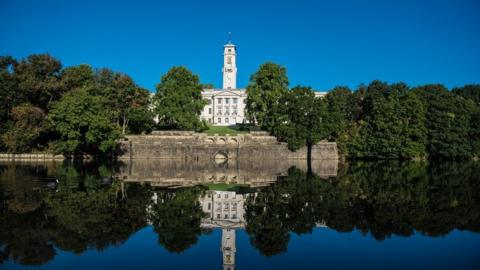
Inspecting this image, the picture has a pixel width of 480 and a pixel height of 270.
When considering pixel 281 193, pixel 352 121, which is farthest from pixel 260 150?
pixel 281 193

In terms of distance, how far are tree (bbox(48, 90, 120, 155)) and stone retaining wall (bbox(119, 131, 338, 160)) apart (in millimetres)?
5402

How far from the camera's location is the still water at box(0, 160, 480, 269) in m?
10.4

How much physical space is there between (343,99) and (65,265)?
2806 inches

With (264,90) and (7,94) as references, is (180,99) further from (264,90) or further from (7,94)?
(7,94)

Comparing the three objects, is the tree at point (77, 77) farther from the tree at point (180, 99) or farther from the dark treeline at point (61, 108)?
the tree at point (180, 99)

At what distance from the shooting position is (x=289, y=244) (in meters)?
12.0

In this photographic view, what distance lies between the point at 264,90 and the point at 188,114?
12927 millimetres

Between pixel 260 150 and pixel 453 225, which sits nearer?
pixel 453 225

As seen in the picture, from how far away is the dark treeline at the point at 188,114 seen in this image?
179 ft

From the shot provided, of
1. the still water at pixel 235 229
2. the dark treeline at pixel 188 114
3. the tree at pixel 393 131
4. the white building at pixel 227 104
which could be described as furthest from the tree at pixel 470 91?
the still water at pixel 235 229

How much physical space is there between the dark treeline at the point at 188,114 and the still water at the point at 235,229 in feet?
113

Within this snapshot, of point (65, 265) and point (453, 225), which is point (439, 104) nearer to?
point (453, 225)

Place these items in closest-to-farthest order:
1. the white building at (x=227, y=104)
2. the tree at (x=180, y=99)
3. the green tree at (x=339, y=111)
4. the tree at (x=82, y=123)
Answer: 1. the tree at (x=82, y=123)
2. the green tree at (x=339, y=111)
3. the tree at (x=180, y=99)
4. the white building at (x=227, y=104)

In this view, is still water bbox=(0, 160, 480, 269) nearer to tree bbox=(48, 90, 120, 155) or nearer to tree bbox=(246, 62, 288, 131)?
tree bbox=(48, 90, 120, 155)
